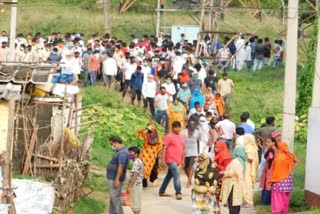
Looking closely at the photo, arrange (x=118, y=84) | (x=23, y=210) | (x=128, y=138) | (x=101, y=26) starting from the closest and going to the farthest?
1. (x=23, y=210)
2. (x=128, y=138)
3. (x=118, y=84)
4. (x=101, y=26)

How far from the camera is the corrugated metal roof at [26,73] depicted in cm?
1880

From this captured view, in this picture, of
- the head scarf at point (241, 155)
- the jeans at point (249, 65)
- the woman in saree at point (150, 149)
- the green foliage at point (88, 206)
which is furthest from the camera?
the jeans at point (249, 65)

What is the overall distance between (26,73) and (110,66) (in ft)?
33.6

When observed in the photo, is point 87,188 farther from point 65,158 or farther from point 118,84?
point 118,84

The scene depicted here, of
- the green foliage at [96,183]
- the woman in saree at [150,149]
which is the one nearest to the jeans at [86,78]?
the green foliage at [96,183]

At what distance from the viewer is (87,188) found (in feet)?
64.3

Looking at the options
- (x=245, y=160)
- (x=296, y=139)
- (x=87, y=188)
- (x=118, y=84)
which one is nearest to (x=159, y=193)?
(x=87, y=188)

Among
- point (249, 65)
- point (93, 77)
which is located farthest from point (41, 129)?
point (249, 65)

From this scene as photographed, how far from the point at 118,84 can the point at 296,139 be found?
6.40m

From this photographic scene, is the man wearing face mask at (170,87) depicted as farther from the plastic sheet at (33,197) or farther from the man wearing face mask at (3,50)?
the plastic sheet at (33,197)

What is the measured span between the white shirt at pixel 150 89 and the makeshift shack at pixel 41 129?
7352mm

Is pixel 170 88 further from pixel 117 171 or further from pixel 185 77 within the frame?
pixel 117 171

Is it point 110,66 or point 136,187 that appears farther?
point 110,66

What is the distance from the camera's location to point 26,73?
744 inches
